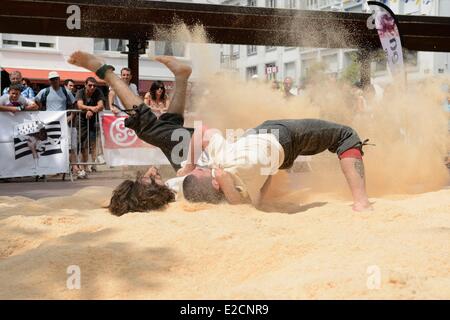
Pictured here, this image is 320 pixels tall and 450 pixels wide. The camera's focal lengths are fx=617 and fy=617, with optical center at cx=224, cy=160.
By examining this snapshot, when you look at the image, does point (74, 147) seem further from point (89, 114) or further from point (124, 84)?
point (124, 84)

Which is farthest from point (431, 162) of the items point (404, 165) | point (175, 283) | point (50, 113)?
point (50, 113)

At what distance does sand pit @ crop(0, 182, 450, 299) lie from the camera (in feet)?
9.74

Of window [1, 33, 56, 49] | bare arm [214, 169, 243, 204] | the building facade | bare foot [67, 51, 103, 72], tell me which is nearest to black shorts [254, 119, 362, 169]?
bare arm [214, 169, 243, 204]

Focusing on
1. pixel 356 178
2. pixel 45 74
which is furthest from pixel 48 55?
pixel 356 178

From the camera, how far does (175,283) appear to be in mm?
3229

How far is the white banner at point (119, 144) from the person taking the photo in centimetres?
1020

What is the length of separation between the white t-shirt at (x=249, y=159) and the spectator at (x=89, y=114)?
531 centimetres

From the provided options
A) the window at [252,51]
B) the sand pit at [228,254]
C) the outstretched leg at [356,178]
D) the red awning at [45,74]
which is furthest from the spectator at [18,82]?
the window at [252,51]

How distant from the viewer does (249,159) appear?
16.9 ft

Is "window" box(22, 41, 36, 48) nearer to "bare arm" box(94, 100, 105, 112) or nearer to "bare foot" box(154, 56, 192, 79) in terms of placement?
"bare arm" box(94, 100, 105, 112)

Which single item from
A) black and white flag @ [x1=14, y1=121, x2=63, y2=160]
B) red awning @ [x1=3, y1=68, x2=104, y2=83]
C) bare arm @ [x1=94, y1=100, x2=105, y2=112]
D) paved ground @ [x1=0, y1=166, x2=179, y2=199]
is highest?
red awning @ [x1=3, y1=68, x2=104, y2=83]

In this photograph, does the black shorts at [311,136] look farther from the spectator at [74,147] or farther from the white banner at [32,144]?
the spectator at [74,147]

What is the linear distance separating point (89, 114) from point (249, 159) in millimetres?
5649
